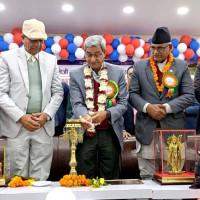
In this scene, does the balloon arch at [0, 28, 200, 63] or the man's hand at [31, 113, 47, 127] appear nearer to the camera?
the man's hand at [31, 113, 47, 127]

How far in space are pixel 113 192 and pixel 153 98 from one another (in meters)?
0.97

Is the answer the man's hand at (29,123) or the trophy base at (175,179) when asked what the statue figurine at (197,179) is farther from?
the man's hand at (29,123)

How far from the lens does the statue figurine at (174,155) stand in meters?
2.08

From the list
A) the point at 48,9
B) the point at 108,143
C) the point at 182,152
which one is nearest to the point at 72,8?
the point at 48,9

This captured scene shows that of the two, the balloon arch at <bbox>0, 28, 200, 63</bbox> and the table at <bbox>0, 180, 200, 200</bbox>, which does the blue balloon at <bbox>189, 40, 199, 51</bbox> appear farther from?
the table at <bbox>0, 180, 200, 200</bbox>

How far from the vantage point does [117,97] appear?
2594 mm

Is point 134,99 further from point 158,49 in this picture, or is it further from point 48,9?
point 48,9

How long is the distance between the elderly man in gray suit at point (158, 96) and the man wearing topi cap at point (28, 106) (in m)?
0.67

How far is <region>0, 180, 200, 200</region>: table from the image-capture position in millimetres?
1721

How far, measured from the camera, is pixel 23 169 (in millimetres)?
2393

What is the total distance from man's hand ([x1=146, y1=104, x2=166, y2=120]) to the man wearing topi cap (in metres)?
0.70

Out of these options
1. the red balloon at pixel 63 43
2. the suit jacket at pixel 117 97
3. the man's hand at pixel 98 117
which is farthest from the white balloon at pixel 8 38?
the man's hand at pixel 98 117

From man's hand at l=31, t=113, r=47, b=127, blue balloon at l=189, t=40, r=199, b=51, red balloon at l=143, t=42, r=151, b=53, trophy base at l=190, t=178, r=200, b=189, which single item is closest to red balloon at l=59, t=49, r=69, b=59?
red balloon at l=143, t=42, r=151, b=53

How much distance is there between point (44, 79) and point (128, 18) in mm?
3971
